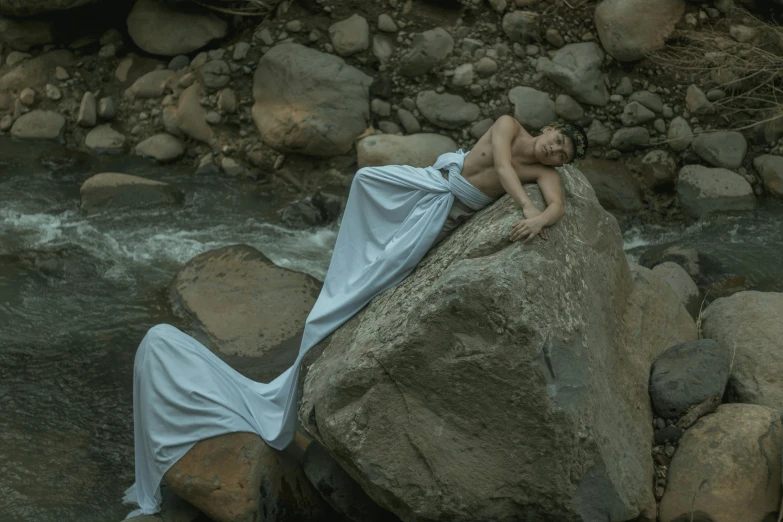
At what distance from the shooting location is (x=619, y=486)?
4.21 m

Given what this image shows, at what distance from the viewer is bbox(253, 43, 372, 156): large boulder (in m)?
8.77

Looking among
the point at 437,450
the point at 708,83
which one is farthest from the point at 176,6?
the point at 437,450

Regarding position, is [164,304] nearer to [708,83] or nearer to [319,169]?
[319,169]

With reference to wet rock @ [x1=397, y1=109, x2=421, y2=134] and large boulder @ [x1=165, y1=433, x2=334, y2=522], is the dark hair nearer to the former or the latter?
large boulder @ [x1=165, y1=433, x2=334, y2=522]

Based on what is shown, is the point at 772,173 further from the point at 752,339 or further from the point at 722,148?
the point at 752,339

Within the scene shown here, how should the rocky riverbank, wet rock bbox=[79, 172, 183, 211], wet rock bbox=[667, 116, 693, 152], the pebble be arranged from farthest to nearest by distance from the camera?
the pebble < wet rock bbox=[667, 116, 693, 152] < wet rock bbox=[79, 172, 183, 211] < the rocky riverbank

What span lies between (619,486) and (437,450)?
2.65 ft

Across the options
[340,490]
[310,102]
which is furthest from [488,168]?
[310,102]

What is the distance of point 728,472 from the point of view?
14.7 feet

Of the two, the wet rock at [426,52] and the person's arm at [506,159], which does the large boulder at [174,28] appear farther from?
the person's arm at [506,159]

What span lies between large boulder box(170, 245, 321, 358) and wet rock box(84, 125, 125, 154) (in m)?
2.85

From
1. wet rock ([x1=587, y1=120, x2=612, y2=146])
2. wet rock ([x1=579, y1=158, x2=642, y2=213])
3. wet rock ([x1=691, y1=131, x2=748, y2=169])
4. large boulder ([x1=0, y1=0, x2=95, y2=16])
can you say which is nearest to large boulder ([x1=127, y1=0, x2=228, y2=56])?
large boulder ([x1=0, y1=0, x2=95, y2=16])

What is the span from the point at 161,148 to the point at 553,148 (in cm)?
560

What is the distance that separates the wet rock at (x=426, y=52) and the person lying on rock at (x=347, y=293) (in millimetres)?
4235
